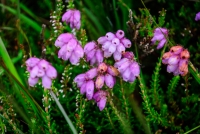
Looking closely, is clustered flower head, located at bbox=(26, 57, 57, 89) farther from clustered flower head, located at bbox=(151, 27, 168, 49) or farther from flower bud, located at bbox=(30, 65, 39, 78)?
clustered flower head, located at bbox=(151, 27, 168, 49)

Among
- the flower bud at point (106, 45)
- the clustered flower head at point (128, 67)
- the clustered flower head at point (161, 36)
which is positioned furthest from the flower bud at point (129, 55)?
the clustered flower head at point (161, 36)

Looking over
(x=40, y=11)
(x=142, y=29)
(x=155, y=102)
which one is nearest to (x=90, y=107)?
(x=155, y=102)

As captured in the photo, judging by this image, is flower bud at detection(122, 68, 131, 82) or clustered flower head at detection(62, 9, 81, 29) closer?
flower bud at detection(122, 68, 131, 82)

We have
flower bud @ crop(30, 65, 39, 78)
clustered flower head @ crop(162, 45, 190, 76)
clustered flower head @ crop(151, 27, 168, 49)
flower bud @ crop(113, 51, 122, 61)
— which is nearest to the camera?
flower bud @ crop(30, 65, 39, 78)

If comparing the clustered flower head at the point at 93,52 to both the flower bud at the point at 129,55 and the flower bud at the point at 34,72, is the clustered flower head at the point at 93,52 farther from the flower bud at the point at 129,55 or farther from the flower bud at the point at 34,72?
the flower bud at the point at 34,72

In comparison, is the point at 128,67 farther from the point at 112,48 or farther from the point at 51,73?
the point at 51,73

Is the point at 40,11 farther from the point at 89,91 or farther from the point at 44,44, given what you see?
the point at 89,91

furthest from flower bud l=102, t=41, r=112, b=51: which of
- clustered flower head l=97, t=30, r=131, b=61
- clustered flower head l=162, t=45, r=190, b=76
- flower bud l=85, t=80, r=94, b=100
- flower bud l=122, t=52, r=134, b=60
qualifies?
clustered flower head l=162, t=45, r=190, b=76

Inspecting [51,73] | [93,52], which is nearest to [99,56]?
[93,52]
